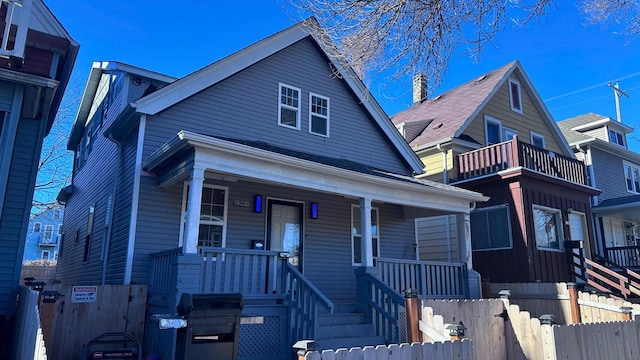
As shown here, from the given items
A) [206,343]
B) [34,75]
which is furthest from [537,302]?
[34,75]

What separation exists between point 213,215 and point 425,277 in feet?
15.6

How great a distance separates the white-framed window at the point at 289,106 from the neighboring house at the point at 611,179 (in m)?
13.5

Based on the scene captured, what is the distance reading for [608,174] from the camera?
67.8 feet

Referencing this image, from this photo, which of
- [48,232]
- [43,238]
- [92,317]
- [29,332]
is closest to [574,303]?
[92,317]

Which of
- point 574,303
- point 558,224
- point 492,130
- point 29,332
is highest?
point 492,130

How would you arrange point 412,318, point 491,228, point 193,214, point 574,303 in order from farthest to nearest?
point 491,228 < point 574,303 < point 193,214 < point 412,318

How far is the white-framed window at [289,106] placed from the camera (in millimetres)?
11117

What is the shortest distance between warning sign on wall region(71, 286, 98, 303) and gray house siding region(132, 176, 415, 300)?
3.51ft

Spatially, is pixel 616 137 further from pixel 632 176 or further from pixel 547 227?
pixel 547 227

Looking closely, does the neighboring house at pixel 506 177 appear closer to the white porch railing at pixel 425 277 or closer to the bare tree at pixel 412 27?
the white porch railing at pixel 425 277

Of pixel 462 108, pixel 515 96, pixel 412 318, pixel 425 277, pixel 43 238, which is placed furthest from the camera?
pixel 43 238

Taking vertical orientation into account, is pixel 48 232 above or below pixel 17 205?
above

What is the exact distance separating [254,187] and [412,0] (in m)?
5.24

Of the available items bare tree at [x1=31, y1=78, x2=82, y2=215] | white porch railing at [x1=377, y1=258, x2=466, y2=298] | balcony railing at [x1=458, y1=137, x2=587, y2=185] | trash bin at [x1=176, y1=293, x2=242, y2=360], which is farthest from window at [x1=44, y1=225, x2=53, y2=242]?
trash bin at [x1=176, y1=293, x2=242, y2=360]
